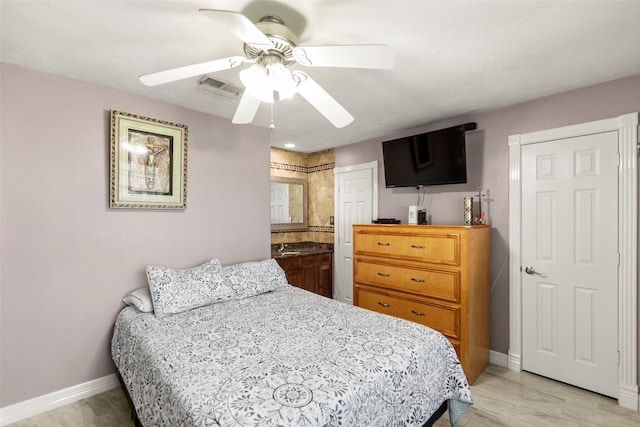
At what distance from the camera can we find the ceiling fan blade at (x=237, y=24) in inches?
44.9

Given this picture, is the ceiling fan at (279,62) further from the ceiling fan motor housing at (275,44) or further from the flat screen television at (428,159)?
the flat screen television at (428,159)

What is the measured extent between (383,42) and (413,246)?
73.0 inches

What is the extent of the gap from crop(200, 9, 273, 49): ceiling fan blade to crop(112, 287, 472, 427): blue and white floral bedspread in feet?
4.99

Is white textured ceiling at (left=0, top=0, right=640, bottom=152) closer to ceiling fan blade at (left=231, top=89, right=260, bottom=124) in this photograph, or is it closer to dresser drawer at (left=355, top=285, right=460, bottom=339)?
ceiling fan blade at (left=231, top=89, right=260, bottom=124)

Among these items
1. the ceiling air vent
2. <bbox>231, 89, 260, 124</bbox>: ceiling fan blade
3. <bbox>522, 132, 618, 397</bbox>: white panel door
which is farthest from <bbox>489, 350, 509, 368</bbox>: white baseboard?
the ceiling air vent

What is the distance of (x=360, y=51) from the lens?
4.55ft

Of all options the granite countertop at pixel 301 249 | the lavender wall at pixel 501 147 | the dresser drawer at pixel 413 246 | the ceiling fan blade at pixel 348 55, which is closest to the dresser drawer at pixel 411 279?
the dresser drawer at pixel 413 246

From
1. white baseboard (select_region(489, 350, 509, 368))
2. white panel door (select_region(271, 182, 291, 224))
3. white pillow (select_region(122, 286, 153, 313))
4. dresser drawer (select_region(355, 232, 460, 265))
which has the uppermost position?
white panel door (select_region(271, 182, 291, 224))

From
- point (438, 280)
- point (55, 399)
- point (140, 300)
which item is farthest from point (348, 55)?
point (55, 399)

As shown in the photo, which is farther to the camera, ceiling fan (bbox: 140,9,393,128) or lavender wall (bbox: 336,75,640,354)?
lavender wall (bbox: 336,75,640,354)

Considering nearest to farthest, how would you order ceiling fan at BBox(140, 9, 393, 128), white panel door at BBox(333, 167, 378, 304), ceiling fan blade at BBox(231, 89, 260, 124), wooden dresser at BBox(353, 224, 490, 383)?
ceiling fan at BBox(140, 9, 393, 128), ceiling fan blade at BBox(231, 89, 260, 124), wooden dresser at BBox(353, 224, 490, 383), white panel door at BBox(333, 167, 378, 304)

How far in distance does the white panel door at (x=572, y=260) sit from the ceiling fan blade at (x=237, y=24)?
262 centimetres

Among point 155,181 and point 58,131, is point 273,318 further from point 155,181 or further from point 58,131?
point 58,131

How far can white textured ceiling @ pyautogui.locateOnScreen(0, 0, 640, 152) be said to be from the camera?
5.00ft
